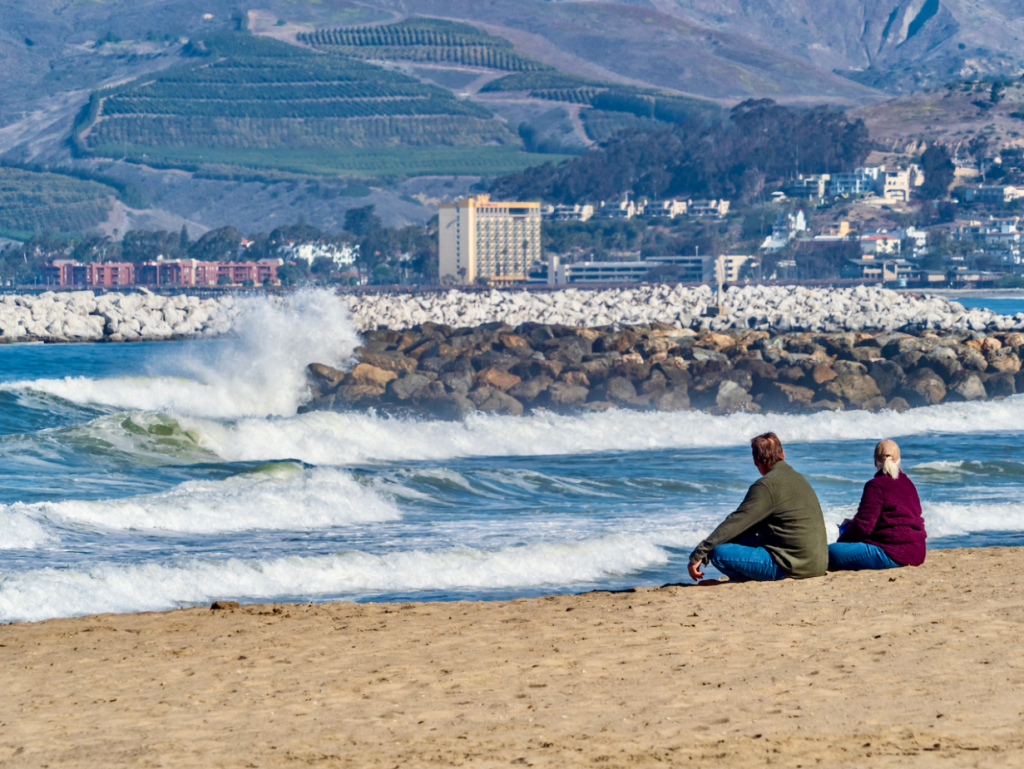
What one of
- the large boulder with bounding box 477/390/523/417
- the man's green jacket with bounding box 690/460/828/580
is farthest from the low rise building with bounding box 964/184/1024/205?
the man's green jacket with bounding box 690/460/828/580

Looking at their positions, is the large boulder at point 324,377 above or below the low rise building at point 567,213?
below

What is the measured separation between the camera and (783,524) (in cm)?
834

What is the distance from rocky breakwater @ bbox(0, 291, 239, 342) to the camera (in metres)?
53.1

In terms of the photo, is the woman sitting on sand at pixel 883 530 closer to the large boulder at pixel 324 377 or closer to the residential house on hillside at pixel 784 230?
the large boulder at pixel 324 377

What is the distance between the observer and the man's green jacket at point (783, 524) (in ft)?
26.8

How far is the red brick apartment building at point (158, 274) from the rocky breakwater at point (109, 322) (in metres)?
89.1

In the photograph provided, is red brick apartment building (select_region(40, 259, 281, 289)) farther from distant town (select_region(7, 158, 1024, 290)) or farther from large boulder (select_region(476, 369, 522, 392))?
large boulder (select_region(476, 369, 522, 392))

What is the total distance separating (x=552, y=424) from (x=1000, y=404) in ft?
30.1

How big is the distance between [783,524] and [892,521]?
837 millimetres

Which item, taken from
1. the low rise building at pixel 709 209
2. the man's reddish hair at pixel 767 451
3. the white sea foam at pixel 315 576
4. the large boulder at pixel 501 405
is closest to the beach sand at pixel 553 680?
the man's reddish hair at pixel 767 451

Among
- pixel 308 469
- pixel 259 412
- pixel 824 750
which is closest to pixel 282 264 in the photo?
pixel 259 412

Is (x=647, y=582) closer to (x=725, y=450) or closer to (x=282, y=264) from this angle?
(x=725, y=450)

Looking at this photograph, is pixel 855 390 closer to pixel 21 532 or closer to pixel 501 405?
pixel 501 405

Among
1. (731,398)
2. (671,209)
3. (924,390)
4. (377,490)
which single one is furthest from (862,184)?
(377,490)
